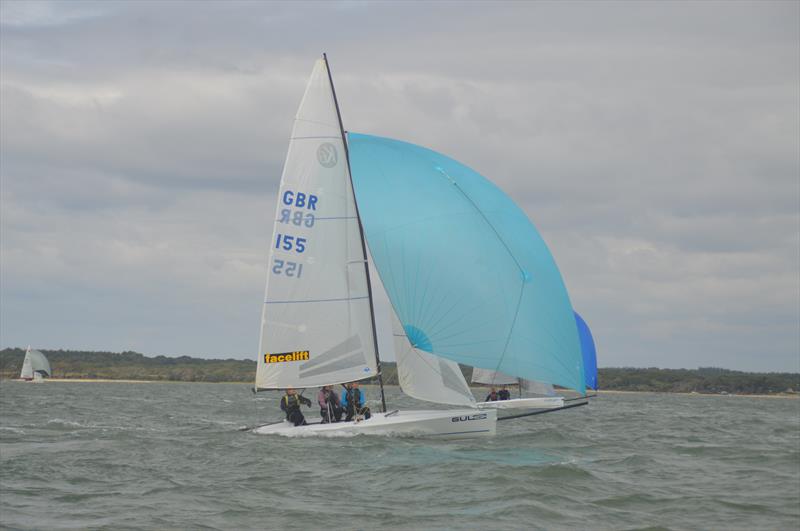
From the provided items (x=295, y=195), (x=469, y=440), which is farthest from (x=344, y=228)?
(x=469, y=440)

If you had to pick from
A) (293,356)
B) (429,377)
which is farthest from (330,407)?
(429,377)

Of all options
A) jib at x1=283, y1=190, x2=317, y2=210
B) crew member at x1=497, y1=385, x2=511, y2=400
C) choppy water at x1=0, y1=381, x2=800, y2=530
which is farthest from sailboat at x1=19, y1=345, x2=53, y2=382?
jib at x1=283, y1=190, x2=317, y2=210

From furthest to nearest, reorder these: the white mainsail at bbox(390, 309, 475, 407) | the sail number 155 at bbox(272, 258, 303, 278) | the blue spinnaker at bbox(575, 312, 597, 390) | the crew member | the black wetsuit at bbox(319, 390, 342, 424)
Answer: the blue spinnaker at bbox(575, 312, 597, 390) → the crew member → the sail number 155 at bbox(272, 258, 303, 278) → the black wetsuit at bbox(319, 390, 342, 424) → the white mainsail at bbox(390, 309, 475, 407)

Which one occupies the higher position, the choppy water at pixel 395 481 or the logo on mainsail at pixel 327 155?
the logo on mainsail at pixel 327 155

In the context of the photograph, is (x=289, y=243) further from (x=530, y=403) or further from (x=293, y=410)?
(x=530, y=403)

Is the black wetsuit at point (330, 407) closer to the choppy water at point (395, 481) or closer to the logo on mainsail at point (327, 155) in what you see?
the choppy water at point (395, 481)

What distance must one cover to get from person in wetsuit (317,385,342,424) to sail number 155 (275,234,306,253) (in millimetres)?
3728

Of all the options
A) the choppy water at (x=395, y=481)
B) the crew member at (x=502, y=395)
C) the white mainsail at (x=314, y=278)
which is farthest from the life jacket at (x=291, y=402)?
the crew member at (x=502, y=395)

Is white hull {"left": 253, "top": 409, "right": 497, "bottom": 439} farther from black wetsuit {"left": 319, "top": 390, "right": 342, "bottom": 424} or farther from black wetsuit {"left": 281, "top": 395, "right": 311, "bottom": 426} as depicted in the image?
black wetsuit {"left": 281, "top": 395, "right": 311, "bottom": 426}

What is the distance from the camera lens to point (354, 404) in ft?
80.6

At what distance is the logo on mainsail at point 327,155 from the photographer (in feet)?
84.4

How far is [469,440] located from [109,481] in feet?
29.2

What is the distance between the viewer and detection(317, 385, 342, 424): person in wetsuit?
81.2ft

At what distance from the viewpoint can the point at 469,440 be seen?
23750 millimetres
